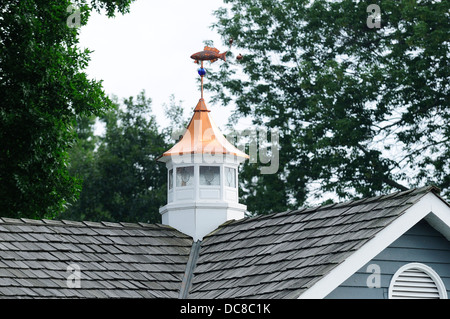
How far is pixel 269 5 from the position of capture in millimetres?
35469

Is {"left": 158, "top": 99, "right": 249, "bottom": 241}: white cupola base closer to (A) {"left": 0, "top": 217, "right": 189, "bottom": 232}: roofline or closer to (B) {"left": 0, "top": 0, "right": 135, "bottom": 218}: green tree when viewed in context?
(A) {"left": 0, "top": 217, "right": 189, "bottom": 232}: roofline

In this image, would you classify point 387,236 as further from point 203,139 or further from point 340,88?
point 340,88

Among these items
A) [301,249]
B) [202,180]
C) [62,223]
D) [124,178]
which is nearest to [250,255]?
[301,249]

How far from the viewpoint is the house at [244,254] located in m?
13.2

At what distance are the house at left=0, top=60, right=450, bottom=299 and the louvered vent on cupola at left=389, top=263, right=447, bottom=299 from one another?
14mm

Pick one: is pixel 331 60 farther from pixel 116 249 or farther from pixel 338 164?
pixel 116 249

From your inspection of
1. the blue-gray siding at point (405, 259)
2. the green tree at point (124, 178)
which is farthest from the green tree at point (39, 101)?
the green tree at point (124, 178)

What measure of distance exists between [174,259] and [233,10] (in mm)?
21058

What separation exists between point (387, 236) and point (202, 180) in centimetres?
596

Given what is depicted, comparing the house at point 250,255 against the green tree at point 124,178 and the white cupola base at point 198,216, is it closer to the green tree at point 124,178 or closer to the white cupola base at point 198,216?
the white cupola base at point 198,216

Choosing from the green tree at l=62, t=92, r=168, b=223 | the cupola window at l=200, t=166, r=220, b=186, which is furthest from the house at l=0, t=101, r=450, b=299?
the green tree at l=62, t=92, r=168, b=223

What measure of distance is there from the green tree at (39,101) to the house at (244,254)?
21.0 feet
